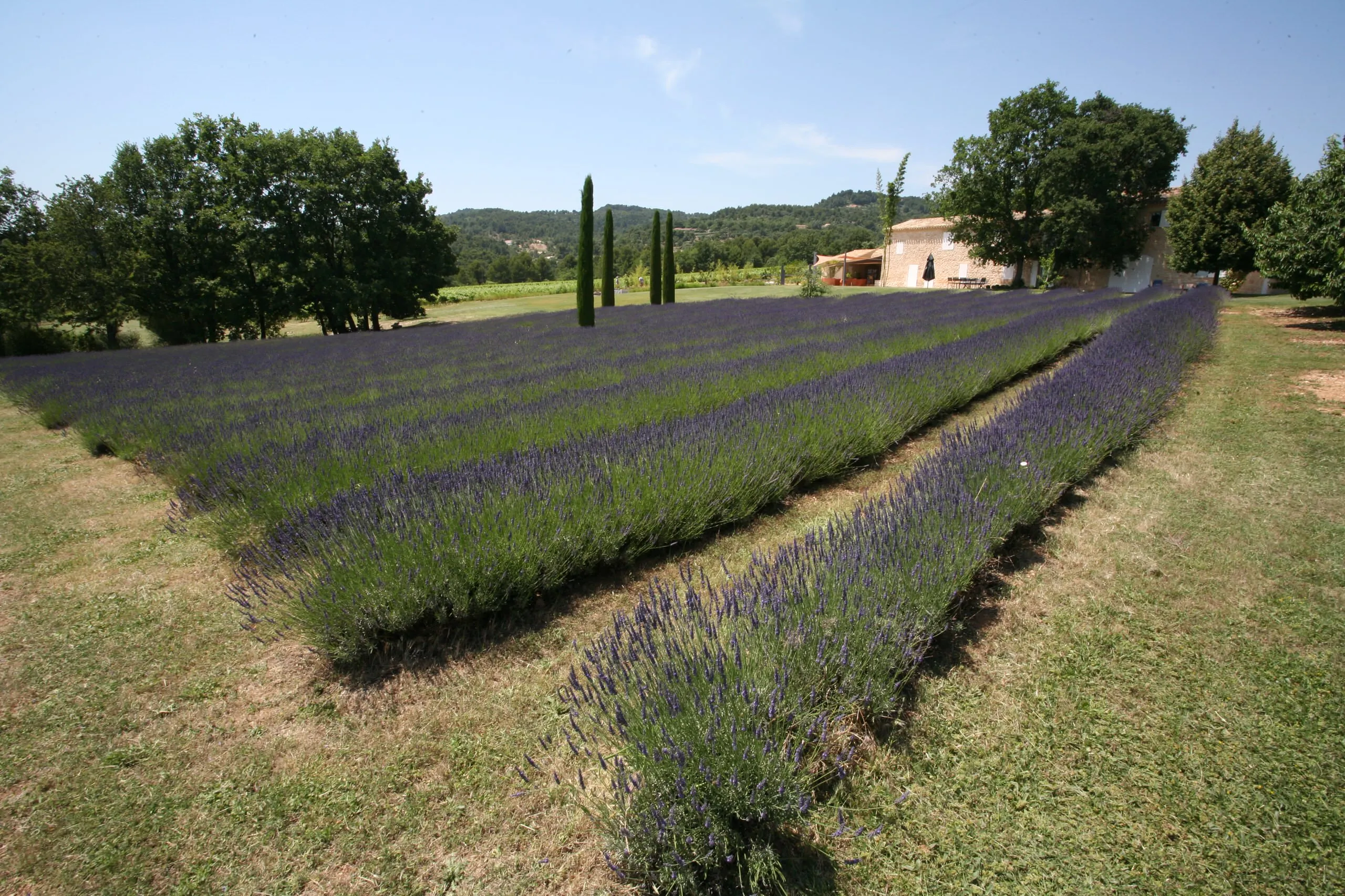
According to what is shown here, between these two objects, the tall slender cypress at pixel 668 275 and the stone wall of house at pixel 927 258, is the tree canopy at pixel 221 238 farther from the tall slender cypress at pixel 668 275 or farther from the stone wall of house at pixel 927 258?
the stone wall of house at pixel 927 258

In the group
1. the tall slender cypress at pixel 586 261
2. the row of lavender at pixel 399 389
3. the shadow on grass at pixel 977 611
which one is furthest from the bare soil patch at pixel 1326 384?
the tall slender cypress at pixel 586 261

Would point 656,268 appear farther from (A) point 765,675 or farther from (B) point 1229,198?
(A) point 765,675

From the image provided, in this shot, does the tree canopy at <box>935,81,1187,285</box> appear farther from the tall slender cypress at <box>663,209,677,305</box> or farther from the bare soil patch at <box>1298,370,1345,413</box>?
the bare soil patch at <box>1298,370,1345,413</box>

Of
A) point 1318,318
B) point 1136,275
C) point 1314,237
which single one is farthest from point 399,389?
point 1136,275

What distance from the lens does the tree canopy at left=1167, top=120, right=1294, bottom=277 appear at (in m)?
20.4

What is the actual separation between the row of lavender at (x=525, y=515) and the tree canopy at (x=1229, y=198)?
81.4 ft

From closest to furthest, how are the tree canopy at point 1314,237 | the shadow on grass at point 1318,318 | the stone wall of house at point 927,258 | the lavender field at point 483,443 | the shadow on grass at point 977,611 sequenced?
the shadow on grass at point 977,611 < the lavender field at point 483,443 < the tree canopy at point 1314,237 < the shadow on grass at point 1318,318 < the stone wall of house at point 927,258

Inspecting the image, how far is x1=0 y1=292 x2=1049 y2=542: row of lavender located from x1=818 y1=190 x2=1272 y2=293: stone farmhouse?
83.4 ft

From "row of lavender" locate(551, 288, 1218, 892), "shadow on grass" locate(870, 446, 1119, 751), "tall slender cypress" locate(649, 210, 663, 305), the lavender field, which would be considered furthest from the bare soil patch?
"tall slender cypress" locate(649, 210, 663, 305)

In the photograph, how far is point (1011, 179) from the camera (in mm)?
31219

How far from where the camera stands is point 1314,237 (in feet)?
36.0

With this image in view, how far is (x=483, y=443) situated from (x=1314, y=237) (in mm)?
15553

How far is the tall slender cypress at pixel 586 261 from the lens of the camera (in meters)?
18.0

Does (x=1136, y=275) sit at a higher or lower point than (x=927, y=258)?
Answer: lower
